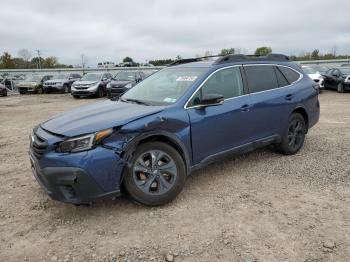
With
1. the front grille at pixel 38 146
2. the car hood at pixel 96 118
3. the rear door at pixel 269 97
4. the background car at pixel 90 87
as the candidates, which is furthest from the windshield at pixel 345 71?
the front grille at pixel 38 146

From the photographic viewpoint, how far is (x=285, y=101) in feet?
18.2

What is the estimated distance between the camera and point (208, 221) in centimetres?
365

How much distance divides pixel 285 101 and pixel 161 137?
2.57m

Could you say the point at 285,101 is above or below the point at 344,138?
above

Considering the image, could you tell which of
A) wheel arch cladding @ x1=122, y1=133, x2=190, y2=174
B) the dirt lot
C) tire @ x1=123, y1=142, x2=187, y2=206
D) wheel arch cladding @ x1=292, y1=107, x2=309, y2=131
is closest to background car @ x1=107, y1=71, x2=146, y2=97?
wheel arch cladding @ x1=292, y1=107, x2=309, y2=131

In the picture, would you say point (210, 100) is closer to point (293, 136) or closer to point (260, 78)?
point (260, 78)

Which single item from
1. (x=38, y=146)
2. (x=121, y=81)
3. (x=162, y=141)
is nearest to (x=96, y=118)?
(x=38, y=146)

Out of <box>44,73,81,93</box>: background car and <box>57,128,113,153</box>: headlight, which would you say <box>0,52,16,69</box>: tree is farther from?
<box>57,128,113,153</box>: headlight

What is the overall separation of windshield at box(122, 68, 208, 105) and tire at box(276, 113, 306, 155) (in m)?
1.99

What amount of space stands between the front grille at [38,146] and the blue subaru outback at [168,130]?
1 centimetres

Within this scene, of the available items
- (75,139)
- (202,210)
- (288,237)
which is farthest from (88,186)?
(288,237)

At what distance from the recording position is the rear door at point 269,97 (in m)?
5.08

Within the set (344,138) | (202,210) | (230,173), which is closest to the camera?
(202,210)

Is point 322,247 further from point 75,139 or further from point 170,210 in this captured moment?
point 75,139
